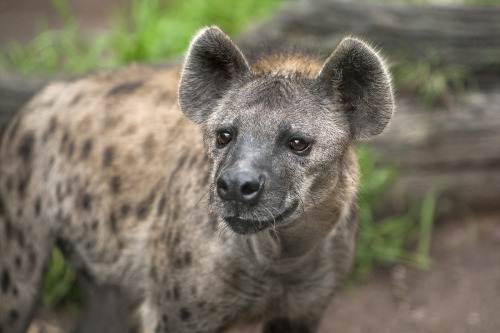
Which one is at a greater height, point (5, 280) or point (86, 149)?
point (86, 149)

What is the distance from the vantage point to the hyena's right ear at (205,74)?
3156mm

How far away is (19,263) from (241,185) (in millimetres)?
1956

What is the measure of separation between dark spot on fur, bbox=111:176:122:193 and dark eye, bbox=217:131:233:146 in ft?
3.90

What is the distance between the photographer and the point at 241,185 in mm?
2738

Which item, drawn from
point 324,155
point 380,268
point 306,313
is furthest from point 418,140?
point 324,155

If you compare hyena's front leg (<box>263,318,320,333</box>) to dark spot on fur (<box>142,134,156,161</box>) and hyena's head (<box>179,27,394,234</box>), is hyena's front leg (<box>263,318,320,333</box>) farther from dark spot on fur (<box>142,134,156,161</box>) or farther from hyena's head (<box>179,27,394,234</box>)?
dark spot on fur (<box>142,134,156,161</box>)

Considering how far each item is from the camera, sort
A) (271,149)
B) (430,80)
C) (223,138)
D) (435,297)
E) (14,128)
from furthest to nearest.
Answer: (430,80) → (435,297) → (14,128) → (223,138) → (271,149)

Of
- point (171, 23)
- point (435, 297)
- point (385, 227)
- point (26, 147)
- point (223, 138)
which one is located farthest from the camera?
point (171, 23)

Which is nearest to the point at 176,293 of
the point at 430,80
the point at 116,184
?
the point at 116,184

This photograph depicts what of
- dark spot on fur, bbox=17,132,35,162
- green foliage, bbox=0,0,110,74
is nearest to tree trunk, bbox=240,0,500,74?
green foliage, bbox=0,0,110,74

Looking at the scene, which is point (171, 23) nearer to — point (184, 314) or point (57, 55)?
point (57, 55)

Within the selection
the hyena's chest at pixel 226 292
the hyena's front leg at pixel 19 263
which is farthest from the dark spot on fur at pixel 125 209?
the hyena's chest at pixel 226 292

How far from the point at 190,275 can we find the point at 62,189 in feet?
3.84

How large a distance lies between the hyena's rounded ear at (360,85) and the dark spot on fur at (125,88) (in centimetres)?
159
